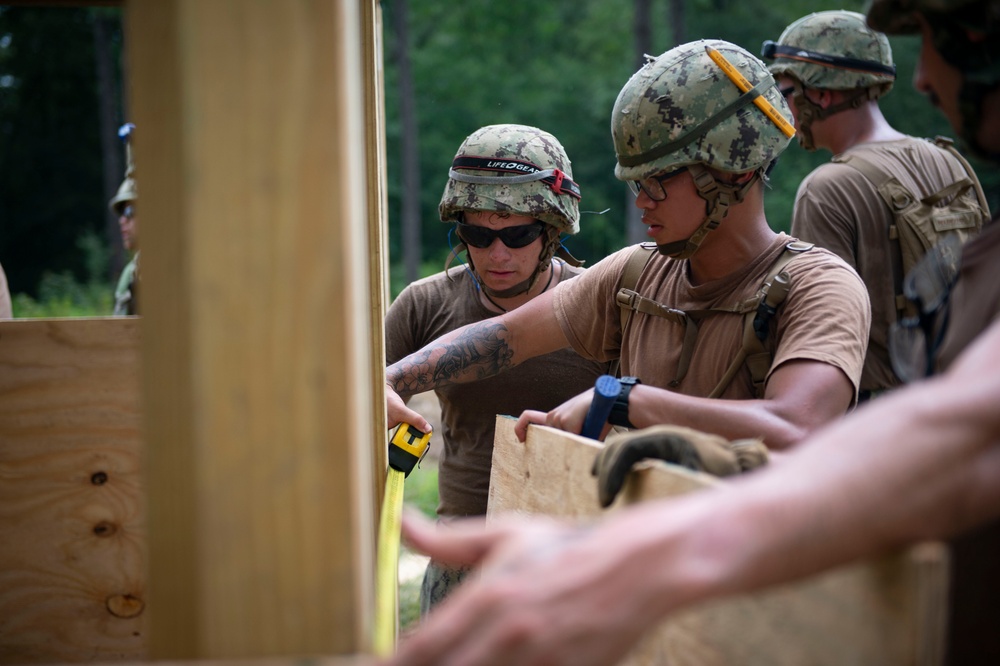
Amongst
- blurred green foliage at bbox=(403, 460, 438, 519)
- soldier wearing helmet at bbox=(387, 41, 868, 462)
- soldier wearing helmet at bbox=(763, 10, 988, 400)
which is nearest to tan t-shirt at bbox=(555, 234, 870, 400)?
soldier wearing helmet at bbox=(387, 41, 868, 462)

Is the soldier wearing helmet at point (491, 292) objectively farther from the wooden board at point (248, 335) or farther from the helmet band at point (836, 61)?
the wooden board at point (248, 335)

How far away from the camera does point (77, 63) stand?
28.8 m

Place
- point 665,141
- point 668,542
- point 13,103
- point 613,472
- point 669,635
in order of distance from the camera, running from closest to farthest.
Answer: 1. point 668,542
2. point 669,635
3. point 613,472
4. point 665,141
5. point 13,103

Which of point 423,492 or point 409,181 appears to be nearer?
point 423,492

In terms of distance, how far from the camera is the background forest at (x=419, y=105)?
2625 cm


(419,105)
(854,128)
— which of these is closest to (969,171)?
(854,128)

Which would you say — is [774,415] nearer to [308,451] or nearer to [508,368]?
[508,368]

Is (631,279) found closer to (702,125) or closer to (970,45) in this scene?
(702,125)

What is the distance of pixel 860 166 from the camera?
175 inches

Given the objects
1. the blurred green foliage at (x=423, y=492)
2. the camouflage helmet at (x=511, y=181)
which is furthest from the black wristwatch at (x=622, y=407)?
the blurred green foliage at (x=423, y=492)

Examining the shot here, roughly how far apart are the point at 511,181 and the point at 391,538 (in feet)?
7.58

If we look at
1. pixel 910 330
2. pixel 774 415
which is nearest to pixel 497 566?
pixel 910 330

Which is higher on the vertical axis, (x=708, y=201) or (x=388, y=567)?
(x=708, y=201)

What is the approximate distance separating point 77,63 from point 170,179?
104 ft
